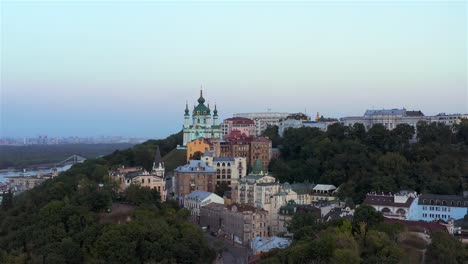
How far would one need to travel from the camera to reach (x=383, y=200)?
41.6 m

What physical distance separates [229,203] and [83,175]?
15.0 metres

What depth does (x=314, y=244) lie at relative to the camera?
101ft

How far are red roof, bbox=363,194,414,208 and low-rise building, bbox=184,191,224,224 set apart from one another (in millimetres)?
12060

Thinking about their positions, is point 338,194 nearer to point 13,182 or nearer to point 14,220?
point 14,220

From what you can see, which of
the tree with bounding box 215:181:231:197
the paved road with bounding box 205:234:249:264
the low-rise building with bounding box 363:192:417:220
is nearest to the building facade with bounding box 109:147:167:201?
the tree with bounding box 215:181:231:197

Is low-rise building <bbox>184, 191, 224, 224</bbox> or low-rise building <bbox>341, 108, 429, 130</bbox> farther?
low-rise building <bbox>341, 108, 429, 130</bbox>

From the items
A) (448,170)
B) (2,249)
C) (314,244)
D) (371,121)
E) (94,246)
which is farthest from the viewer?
(371,121)

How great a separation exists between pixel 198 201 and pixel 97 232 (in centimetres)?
1176

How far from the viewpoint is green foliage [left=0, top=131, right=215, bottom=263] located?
112ft

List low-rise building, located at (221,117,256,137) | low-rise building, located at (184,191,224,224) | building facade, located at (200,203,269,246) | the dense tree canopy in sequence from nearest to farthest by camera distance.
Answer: building facade, located at (200,203,269,246), the dense tree canopy, low-rise building, located at (184,191,224,224), low-rise building, located at (221,117,256,137)

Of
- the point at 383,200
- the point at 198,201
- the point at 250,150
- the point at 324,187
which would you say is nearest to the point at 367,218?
the point at 383,200

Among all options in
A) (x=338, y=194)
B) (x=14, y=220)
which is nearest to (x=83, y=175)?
(x=14, y=220)

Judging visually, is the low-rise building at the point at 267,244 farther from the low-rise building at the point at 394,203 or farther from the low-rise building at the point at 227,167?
the low-rise building at the point at 227,167

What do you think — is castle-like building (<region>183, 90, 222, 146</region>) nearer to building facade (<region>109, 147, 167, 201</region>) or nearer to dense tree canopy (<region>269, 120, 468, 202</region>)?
dense tree canopy (<region>269, 120, 468, 202</region>)
